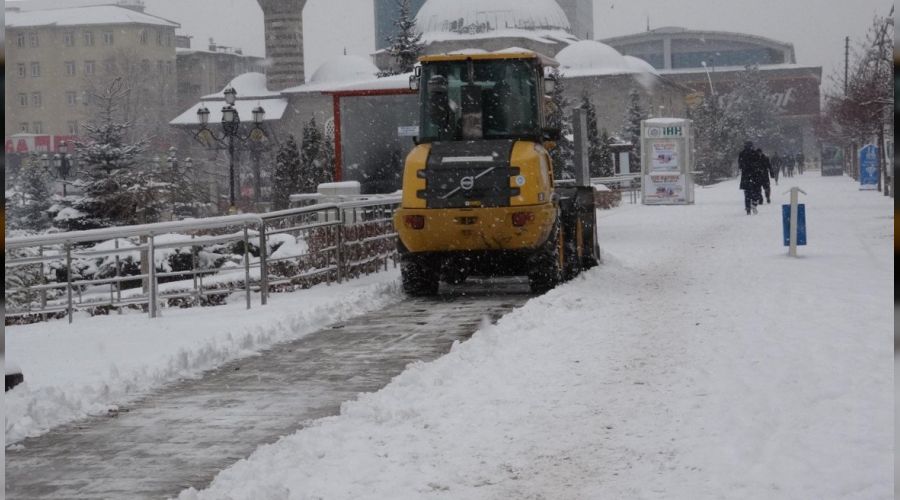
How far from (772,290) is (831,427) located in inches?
319

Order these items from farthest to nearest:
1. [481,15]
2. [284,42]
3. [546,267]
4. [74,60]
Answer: [74,60] < [481,15] < [284,42] < [546,267]

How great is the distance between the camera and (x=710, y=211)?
3825cm

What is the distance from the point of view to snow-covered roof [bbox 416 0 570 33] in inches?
3836

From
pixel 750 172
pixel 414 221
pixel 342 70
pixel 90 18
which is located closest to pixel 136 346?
pixel 414 221

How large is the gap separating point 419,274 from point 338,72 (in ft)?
272

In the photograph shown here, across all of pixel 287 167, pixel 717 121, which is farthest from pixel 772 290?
pixel 717 121

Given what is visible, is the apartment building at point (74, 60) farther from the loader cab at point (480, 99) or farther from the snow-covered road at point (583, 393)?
the snow-covered road at point (583, 393)

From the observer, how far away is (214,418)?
8391 millimetres

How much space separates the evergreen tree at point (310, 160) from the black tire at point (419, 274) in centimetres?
3938

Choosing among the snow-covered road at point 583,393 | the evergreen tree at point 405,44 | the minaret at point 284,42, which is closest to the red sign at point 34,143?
the minaret at point 284,42

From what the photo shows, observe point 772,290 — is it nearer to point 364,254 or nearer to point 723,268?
point 723,268

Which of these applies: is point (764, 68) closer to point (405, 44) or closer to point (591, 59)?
point (591, 59)

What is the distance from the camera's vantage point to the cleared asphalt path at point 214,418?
22.1 ft

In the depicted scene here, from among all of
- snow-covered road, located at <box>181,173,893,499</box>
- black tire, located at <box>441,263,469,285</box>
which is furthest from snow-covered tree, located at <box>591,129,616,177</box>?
snow-covered road, located at <box>181,173,893,499</box>
